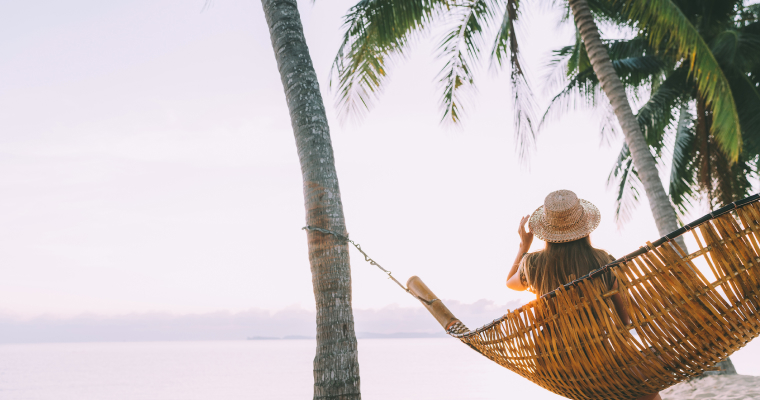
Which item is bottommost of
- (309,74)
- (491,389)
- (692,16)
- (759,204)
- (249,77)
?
(491,389)

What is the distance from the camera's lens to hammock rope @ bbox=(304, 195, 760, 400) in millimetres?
1720

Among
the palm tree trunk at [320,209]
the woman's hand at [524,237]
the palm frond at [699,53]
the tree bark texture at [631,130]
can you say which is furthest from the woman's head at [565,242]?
the palm frond at [699,53]

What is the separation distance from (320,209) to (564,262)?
4.52ft

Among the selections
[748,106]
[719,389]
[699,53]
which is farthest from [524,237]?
[748,106]

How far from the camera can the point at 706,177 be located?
880cm

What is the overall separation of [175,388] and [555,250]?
971 inches

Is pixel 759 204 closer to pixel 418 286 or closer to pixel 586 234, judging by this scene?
pixel 586 234

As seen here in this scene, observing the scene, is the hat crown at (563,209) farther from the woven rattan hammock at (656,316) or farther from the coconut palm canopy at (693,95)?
the coconut palm canopy at (693,95)

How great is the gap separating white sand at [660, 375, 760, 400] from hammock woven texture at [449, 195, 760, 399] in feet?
14.2

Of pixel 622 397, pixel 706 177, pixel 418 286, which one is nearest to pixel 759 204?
pixel 622 397

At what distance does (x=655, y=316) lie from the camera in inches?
70.1

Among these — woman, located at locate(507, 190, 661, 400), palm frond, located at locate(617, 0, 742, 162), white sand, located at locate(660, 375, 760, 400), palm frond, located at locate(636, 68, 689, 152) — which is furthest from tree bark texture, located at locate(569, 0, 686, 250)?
woman, located at locate(507, 190, 661, 400)

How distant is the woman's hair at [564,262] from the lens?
2055 millimetres

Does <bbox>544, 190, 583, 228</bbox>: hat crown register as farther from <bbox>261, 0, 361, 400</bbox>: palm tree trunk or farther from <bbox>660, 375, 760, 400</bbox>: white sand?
<bbox>660, 375, 760, 400</bbox>: white sand
